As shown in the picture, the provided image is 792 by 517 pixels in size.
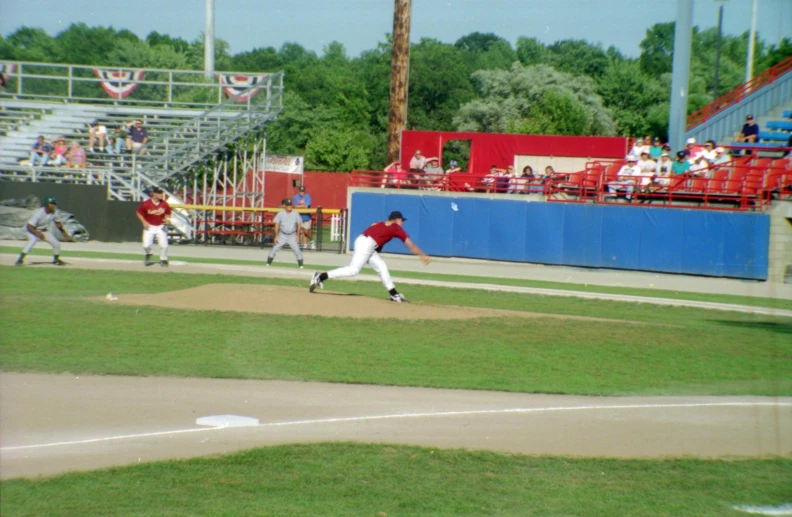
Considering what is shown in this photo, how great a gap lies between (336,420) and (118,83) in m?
30.6

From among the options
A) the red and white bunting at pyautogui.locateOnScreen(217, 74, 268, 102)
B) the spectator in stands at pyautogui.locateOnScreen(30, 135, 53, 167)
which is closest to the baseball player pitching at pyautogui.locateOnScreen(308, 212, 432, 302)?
the spectator in stands at pyautogui.locateOnScreen(30, 135, 53, 167)

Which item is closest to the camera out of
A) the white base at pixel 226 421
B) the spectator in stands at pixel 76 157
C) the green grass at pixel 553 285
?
the white base at pixel 226 421

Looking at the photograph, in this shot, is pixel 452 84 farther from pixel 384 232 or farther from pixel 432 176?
pixel 384 232

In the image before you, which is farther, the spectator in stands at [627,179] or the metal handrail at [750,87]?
the metal handrail at [750,87]

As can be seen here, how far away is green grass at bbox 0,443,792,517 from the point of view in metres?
6.31

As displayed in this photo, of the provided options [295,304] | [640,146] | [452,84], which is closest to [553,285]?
[640,146]

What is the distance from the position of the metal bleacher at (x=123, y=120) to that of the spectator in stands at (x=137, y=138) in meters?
0.31

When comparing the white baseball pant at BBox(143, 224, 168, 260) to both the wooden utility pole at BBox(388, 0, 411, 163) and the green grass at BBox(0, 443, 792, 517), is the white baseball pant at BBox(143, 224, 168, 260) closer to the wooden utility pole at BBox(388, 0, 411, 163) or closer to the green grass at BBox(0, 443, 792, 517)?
the wooden utility pole at BBox(388, 0, 411, 163)

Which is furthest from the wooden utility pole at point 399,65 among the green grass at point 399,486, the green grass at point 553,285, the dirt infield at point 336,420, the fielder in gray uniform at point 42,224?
the green grass at point 399,486

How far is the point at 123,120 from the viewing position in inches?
1457

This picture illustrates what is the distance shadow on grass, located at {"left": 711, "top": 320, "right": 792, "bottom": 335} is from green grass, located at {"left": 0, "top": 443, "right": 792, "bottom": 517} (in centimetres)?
1025

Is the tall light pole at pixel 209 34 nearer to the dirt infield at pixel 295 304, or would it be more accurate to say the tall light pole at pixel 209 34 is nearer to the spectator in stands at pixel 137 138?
the spectator in stands at pixel 137 138

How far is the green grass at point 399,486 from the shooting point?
6.31 meters

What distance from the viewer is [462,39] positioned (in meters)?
107
